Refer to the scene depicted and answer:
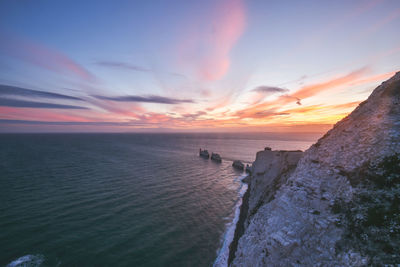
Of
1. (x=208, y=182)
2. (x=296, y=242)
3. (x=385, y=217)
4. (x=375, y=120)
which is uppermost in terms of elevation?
(x=375, y=120)

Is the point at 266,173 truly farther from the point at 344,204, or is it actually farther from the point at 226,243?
the point at 344,204

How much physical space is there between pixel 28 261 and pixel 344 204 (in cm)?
2858

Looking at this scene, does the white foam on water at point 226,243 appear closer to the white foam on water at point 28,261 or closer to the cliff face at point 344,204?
the cliff face at point 344,204

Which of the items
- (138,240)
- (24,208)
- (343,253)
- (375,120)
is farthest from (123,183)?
(375,120)

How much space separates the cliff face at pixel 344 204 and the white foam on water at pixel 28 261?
19.7 meters

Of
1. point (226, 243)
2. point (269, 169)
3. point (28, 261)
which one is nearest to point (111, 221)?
point (28, 261)

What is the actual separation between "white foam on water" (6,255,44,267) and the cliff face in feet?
64.5

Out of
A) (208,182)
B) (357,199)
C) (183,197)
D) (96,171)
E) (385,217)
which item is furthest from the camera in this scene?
(96,171)

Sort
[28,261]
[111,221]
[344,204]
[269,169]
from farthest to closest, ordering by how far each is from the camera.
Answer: [269,169] → [111,221] → [28,261] → [344,204]

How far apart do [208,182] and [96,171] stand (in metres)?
35.9

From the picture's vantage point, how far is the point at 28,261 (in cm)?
1486

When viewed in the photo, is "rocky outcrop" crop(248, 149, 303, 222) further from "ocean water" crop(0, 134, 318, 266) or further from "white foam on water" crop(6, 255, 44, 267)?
"white foam on water" crop(6, 255, 44, 267)

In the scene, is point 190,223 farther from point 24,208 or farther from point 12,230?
A: point 24,208

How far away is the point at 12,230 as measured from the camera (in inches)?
751
